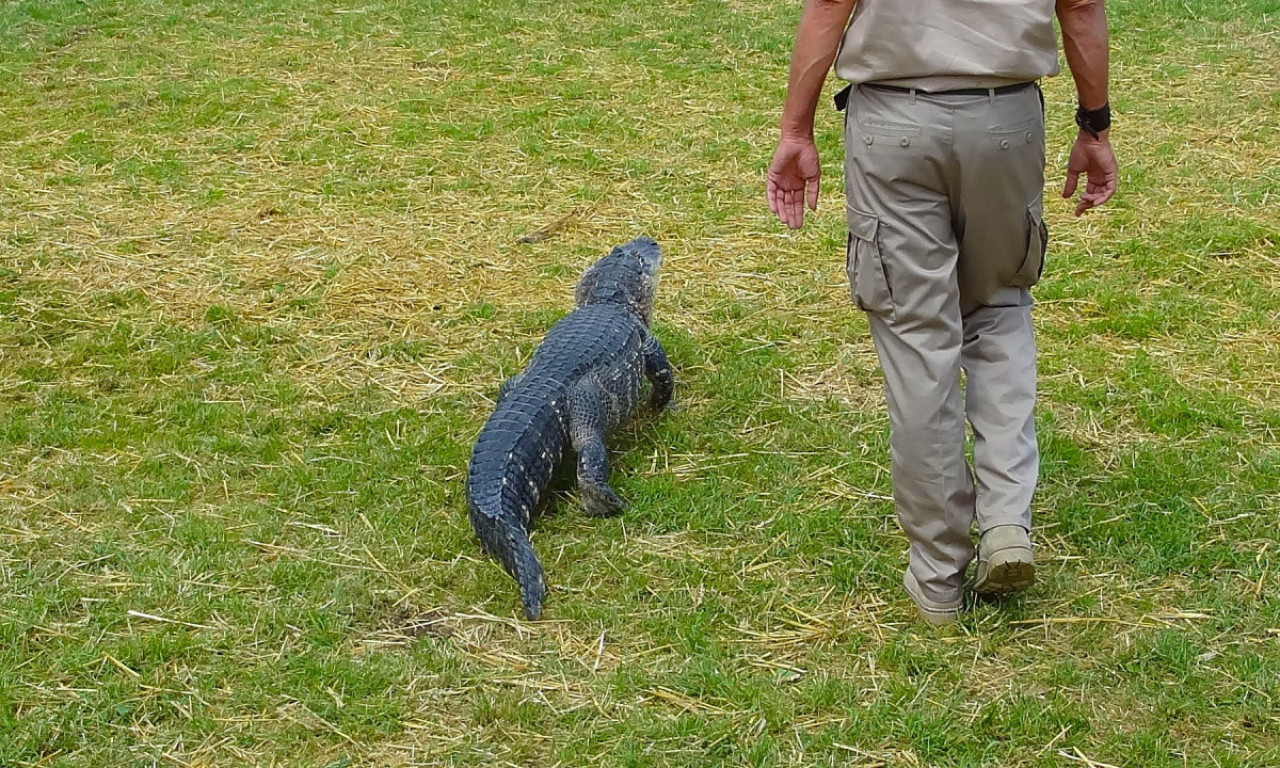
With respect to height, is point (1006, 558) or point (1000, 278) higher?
point (1000, 278)

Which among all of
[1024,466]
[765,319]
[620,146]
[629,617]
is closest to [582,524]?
[629,617]

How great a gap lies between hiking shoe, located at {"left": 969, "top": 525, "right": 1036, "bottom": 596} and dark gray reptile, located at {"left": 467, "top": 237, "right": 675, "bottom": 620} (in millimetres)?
1215

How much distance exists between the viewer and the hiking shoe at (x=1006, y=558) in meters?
3.37

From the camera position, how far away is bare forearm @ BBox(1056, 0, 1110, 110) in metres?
3.21

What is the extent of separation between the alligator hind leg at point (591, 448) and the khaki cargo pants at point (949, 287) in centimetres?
104

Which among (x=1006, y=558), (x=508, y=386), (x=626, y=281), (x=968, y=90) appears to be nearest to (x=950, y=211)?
(x=968, y=90)

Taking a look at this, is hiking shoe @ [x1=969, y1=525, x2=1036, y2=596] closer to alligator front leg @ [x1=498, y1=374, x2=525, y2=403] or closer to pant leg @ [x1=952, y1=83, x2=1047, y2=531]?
pant leg @ [x1=952, y1=83, x2=1047, y2=531]

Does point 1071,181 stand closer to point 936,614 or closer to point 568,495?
point 936,614

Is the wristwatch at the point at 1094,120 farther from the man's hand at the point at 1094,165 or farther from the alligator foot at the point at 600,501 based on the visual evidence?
the alligator foot at the point at 600,501

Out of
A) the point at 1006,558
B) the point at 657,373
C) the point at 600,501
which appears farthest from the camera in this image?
the point at 657,373

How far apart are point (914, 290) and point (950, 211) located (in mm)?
217

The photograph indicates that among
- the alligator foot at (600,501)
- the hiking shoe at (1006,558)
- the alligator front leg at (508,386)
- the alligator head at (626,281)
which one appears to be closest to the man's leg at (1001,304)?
the hiking shoe at (1006,558)

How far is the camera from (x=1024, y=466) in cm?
347

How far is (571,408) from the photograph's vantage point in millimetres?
4418
